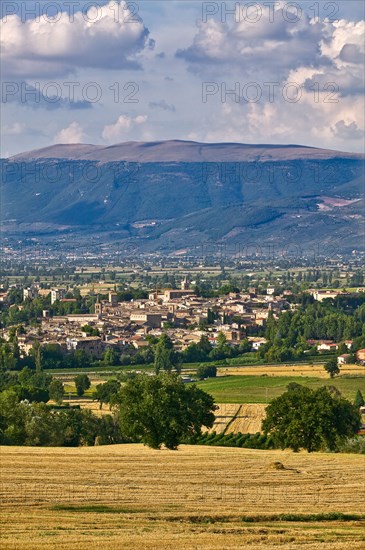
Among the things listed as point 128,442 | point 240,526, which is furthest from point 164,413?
point 240,526

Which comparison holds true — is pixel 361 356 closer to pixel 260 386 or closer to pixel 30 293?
pixel 260 386

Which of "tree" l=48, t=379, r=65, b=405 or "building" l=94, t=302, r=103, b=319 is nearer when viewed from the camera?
"tree" l=48, t=379, r=65, b=405

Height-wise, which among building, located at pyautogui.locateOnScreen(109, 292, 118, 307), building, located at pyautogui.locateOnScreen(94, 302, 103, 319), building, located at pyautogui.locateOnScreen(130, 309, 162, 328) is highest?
building, located at pyautogui.locateOnScreen(109, 292, 118, 307)

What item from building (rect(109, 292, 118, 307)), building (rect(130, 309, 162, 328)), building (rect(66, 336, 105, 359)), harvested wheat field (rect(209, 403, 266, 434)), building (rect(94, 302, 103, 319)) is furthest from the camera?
building (rect(109, 292, 118, 307))

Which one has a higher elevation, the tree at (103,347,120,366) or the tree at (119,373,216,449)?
the tree at (119,373,216,449)

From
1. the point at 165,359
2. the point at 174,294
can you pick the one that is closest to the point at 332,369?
the point at 165,359

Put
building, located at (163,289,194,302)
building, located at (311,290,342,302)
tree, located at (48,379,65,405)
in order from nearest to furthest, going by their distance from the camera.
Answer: tree, located at (48,379,65,405) < building, located at (311,290,342,302) < building, located at (163,289,194,302)

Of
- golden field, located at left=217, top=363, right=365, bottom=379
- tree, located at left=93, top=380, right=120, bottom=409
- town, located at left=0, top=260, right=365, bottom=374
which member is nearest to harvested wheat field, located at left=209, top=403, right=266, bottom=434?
tree, located at left=93, top=380, right=120, bottom=409

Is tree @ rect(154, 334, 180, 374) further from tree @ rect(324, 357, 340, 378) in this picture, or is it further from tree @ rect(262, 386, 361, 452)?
tree @ rect(262, 386, 361, 452)
